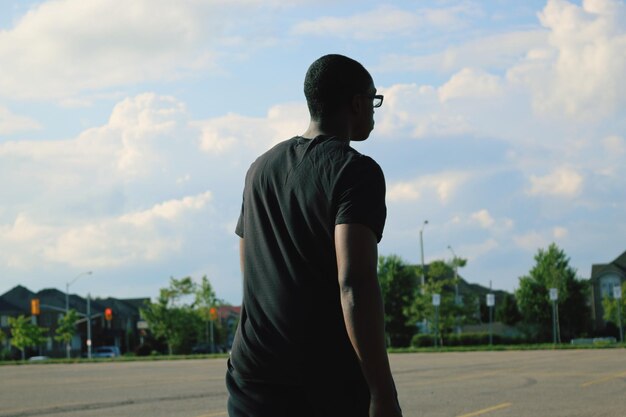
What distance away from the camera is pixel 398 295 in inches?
3081

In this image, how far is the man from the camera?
272 cm

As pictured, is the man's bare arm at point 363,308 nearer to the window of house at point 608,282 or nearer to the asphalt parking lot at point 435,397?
the asphalt parking lot at point 435,397

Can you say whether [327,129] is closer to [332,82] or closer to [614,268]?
[332,82]

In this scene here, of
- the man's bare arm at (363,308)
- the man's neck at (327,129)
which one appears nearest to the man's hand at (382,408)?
the man's bare arm at (363,308)

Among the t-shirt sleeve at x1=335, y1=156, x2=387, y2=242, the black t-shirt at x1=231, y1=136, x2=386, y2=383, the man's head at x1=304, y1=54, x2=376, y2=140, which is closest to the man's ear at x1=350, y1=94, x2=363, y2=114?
the man's head at x1=304, y1=54, x2=376, y2=140

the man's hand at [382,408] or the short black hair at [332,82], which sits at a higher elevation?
the short black hair at [332,82]

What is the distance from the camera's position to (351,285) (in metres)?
2.71

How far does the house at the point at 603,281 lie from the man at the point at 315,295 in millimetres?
102108

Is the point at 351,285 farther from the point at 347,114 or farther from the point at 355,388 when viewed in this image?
the point at 347,114

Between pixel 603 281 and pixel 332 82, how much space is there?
105 meters

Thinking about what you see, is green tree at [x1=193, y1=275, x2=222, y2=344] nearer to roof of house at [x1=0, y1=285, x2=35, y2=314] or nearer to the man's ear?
roof of house at [x1=0, y1=285, x2=35, y2=314]

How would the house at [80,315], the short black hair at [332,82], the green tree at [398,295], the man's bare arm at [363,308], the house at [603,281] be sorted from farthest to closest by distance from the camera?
the house at [80,315] < the house at [603,281] < the green tree at [398,295] < the short black hair at [332,82] < the man's bare arm at [363,308]

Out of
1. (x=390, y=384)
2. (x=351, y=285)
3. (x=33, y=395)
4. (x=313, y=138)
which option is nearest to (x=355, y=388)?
(x=390, y=384)

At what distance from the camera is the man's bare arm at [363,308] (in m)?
2.71
